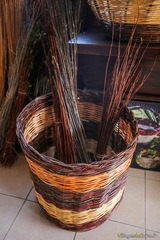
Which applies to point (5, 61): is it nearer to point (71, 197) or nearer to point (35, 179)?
point (35, 179)

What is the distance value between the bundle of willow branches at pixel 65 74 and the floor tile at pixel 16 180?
34cm

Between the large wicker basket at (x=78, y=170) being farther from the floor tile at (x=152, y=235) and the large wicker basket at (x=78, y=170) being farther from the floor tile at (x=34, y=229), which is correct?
the floor tile at (x=152, y=235)

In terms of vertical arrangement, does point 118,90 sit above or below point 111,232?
above

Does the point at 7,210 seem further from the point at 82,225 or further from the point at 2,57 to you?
the point at 2,57

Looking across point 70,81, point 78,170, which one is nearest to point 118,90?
point 70,81

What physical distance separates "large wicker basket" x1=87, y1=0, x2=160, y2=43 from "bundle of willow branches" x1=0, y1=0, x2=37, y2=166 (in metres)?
0.39

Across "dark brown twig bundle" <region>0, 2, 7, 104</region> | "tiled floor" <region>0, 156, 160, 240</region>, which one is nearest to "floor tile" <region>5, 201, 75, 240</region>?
"tiled floor" <region>0, 156, 160, 240</region>

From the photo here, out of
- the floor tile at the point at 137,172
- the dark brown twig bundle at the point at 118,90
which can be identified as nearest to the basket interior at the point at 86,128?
the dark brown twig bundle at the point at 118,90

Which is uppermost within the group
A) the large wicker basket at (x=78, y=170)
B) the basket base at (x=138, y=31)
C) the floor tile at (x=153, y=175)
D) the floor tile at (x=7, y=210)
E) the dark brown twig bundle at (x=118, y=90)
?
the basket base at (x=138, y=31)

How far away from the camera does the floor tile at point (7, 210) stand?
1.02 meters

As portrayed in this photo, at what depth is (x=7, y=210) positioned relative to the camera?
1089mm

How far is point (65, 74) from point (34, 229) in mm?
719

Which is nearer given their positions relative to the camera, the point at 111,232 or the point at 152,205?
the point at 111,232

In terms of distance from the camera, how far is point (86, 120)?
47.7 inches
